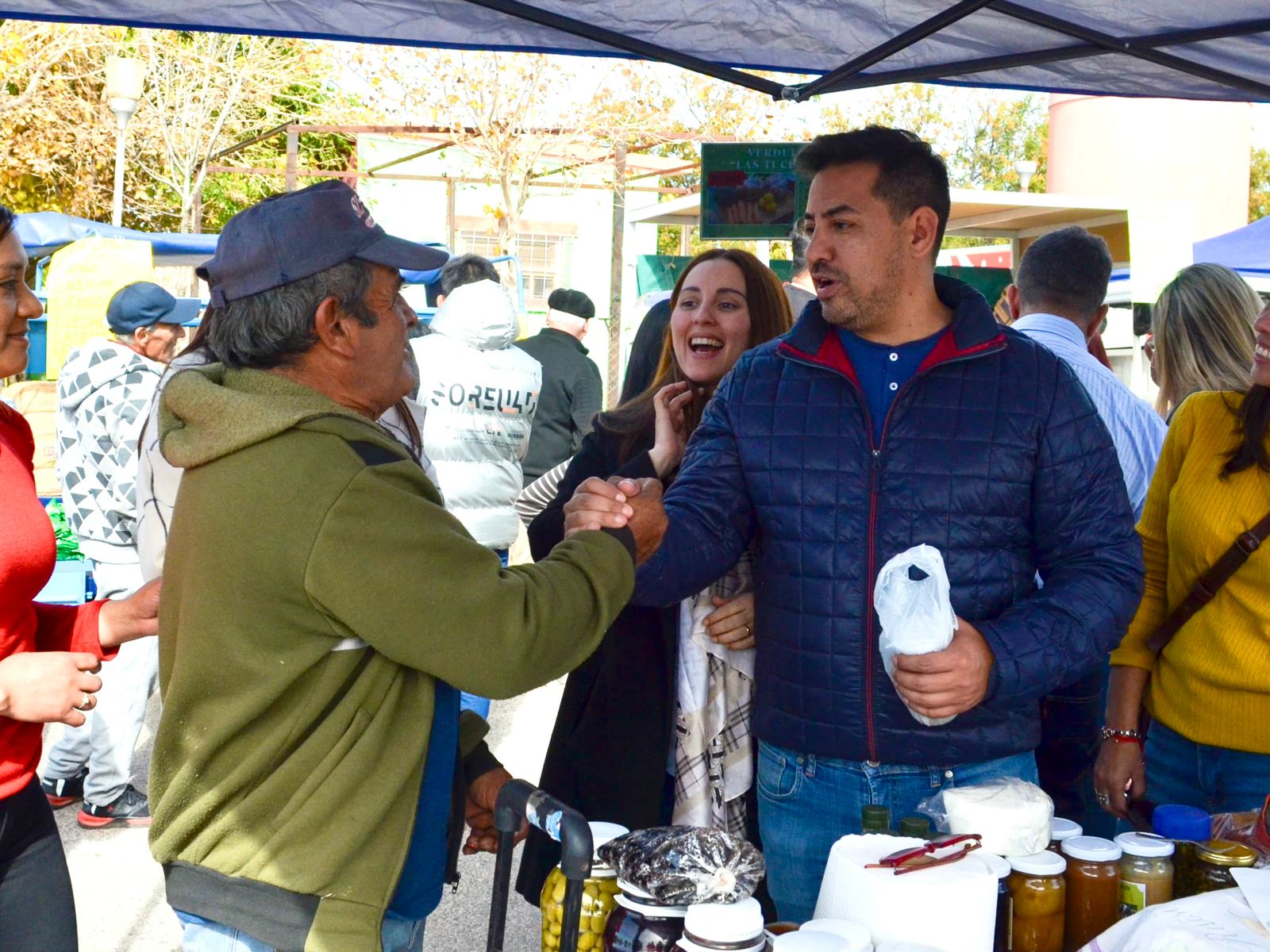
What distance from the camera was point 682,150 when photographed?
2948 cm

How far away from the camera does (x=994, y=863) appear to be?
1987 millimetres

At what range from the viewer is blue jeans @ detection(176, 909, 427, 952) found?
1.96 meters

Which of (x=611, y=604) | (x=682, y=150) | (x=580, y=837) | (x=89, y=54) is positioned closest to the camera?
(x=580, y=837)

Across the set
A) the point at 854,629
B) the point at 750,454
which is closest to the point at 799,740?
the point at 854,629

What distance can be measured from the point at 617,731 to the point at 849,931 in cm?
124

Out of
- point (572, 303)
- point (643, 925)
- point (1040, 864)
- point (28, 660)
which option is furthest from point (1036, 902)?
point (572, 303)

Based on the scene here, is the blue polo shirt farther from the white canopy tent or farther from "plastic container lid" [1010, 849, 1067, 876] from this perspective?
the white canopy tent

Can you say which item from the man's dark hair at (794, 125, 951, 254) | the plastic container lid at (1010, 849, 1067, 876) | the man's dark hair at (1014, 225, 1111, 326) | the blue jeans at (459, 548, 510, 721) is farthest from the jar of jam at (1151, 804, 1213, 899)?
the blue jeans at (459, 548, 510, 721)

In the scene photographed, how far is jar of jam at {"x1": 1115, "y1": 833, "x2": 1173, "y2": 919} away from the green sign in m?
3.63

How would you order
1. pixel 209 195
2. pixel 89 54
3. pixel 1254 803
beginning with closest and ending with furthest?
pixel 1254 803, pixel 89 54, pixel 209 195

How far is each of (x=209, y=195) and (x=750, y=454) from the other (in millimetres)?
23587

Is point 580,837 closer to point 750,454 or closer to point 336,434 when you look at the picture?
point 336,434

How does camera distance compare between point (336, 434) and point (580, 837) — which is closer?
point (580, 837)

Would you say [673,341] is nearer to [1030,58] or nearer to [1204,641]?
[1030,58]
